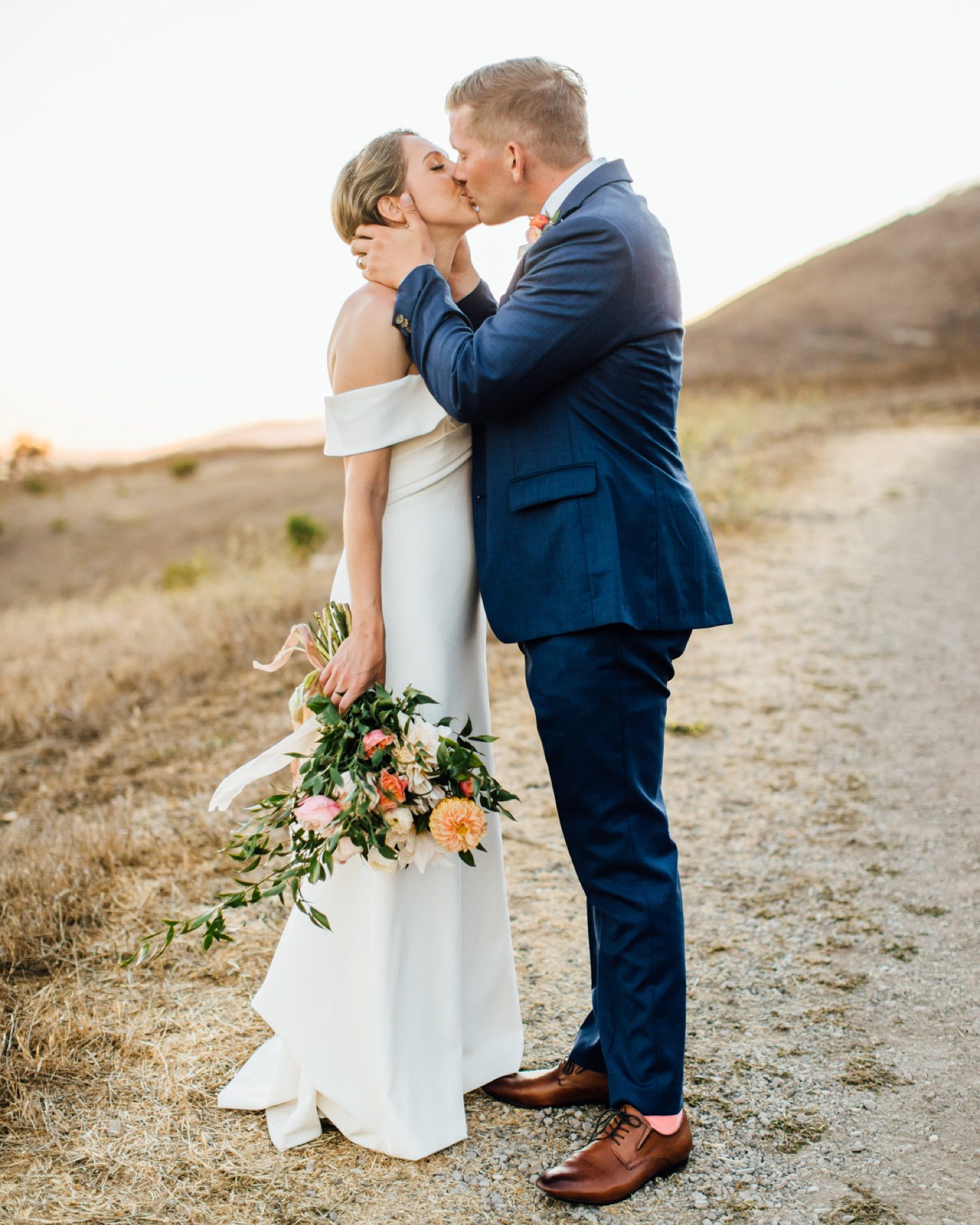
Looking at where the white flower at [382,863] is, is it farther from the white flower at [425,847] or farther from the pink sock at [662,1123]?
the pink sock at [662,1123]

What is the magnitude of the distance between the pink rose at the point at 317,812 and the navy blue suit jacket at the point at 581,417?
0.52m

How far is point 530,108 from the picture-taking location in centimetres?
215

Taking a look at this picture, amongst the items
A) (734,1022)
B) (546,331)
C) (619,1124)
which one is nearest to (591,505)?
(546,331)

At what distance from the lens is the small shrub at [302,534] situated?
46.1 ft

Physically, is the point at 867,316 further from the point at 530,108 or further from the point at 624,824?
the point at 624,824

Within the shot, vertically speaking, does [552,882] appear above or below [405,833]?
below

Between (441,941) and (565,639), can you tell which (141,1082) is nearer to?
(441,941)

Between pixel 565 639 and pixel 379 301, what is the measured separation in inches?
34.2

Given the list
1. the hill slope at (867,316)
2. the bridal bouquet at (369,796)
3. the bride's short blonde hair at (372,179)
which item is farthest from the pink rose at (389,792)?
the hill slope at (867,316)

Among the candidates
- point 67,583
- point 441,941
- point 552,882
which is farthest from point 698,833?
point 67,583

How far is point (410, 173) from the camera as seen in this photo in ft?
7.45

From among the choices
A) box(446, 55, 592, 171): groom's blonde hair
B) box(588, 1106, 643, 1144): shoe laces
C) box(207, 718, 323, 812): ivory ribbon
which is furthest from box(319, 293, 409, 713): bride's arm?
box(588, 1106, 643, 1144): shoe laces

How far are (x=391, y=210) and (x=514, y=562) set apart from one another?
87 centimetres

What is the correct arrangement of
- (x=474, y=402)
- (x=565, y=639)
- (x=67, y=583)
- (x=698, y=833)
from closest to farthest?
(x=474, y=402)
(x=565, y=639)
(x=698, y=833)
(x=67, y=583)
